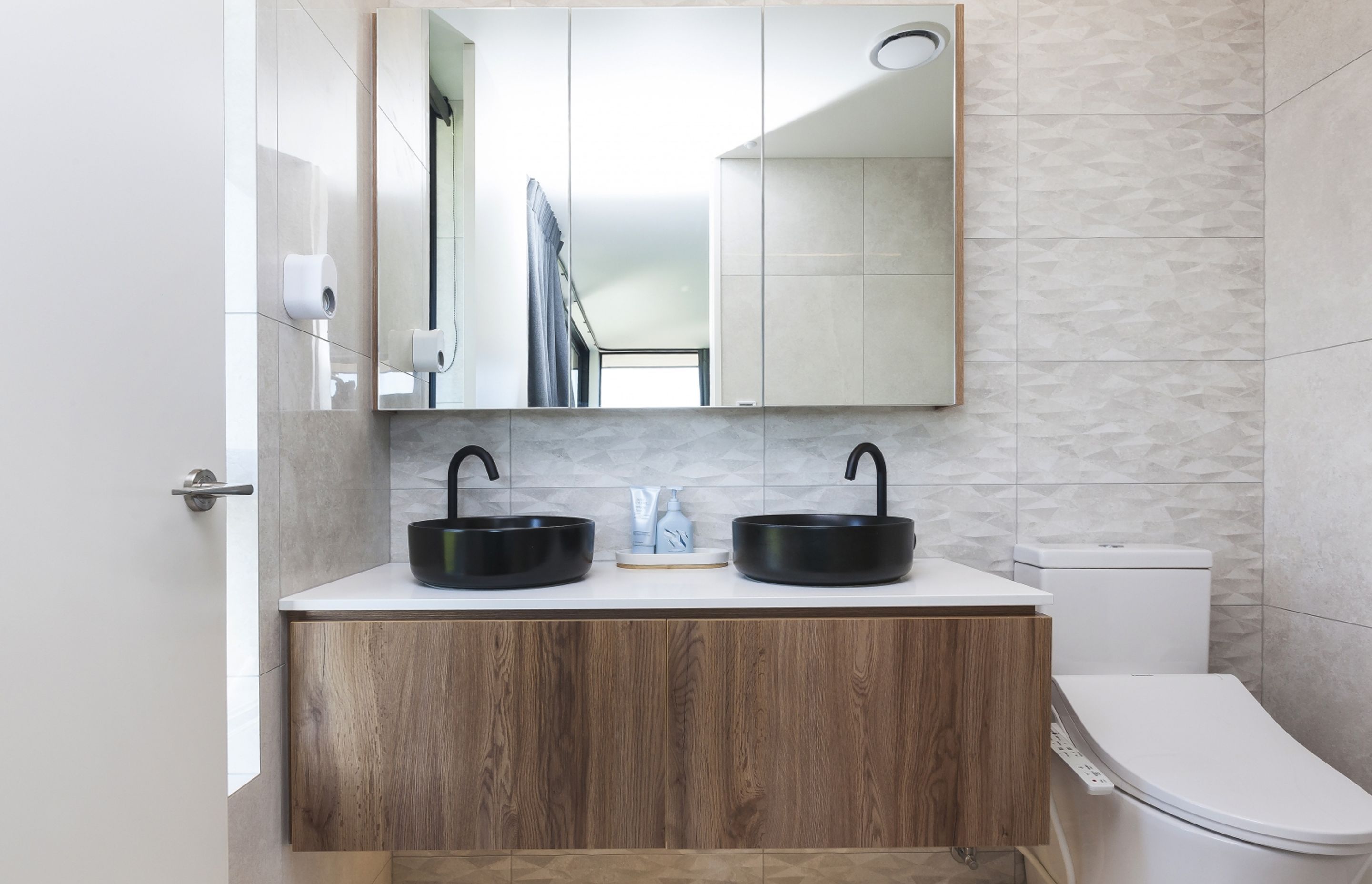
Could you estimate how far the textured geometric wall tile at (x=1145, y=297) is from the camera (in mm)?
1731

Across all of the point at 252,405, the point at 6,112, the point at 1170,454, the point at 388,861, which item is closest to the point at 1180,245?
the point at 1170,454

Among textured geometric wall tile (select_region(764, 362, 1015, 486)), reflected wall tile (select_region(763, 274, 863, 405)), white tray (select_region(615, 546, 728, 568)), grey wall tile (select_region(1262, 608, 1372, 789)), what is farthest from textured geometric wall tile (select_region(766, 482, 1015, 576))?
grey wall tile (select_region(1262, 608, 1372, 789))

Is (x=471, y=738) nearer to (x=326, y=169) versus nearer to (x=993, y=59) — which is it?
(x=326, y=169)

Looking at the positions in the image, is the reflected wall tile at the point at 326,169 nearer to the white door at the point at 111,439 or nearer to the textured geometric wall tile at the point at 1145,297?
the white door at the point at 111,439

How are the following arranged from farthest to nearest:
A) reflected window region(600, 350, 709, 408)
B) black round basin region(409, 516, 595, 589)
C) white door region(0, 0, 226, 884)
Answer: reflected window region(600, 350, 709, 408) → black round basin region(409, 516, 595, 589) → white door region(0, 0, 226, 884)

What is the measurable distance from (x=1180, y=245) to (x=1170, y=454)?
47 cm

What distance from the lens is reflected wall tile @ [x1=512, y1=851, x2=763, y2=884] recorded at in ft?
5.60

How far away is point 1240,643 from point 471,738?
168 centimetres

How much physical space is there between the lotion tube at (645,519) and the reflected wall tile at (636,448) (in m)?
0.05

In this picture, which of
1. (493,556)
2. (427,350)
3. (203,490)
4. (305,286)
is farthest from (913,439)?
(203,490)

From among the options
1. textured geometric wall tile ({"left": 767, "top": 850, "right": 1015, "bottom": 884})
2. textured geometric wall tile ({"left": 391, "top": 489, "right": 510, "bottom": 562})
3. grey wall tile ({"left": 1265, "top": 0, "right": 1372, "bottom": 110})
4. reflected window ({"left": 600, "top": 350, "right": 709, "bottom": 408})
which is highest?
grey wall tile ({"left": 1265, "top": 0, "right": 1372, "bottom": 110})

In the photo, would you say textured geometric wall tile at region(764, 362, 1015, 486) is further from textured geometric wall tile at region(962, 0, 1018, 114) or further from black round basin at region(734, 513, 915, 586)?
textured geometric wall tile at region(962, 0, 1018, 114)

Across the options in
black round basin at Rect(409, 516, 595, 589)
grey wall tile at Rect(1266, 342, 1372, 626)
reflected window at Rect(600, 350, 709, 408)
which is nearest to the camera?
black round basin at Rect(409, 516, 595, 589)

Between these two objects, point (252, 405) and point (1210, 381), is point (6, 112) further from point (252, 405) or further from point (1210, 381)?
point (1210, 381)
